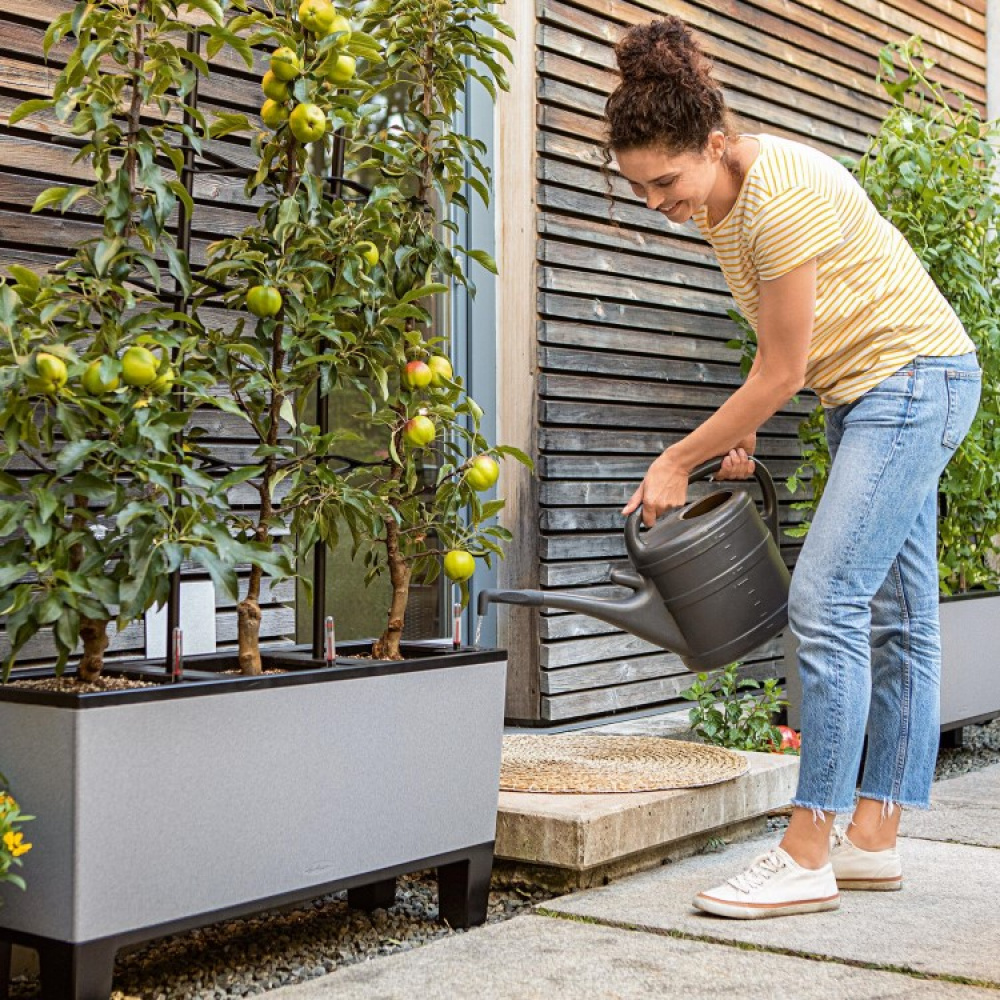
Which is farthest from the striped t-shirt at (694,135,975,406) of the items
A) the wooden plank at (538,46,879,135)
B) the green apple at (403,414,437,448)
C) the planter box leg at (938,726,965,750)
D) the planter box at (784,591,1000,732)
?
the planter box leg at (938,726,965,750)

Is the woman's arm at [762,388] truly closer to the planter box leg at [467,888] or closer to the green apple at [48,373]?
the planter box leg at [467,888]

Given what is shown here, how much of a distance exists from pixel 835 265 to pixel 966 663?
207 centimetres

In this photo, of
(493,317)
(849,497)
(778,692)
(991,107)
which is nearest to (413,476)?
(849,497)

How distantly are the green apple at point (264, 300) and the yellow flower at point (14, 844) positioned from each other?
808mm

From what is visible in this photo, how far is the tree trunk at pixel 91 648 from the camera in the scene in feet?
6.50

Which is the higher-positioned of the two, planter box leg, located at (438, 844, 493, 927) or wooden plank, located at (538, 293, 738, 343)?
wooden plank, located at (538, 293, 738, 343)

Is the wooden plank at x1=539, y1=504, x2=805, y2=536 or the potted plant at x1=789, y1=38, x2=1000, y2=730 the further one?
the potted plant at x1=789, y1=38, x2=1000, y2=730

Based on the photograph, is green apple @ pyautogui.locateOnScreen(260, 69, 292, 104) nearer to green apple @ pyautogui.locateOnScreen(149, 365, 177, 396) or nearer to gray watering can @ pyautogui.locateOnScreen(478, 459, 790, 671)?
green apple @ pyautogui.locateOnScreen(149, 365, 177, 396)

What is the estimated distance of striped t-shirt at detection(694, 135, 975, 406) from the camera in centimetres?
226

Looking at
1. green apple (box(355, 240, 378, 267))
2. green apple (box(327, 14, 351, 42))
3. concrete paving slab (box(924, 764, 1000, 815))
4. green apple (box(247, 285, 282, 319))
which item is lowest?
concrete paving slab (box(924, 764, 1000, 815))

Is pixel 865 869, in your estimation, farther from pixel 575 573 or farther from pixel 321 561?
pixel 575 573

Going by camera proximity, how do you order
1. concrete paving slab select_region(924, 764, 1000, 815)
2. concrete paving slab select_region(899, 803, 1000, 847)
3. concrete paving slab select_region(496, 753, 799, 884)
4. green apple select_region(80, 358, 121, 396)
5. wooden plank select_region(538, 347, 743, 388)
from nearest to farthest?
green apple select_region(80, 358, 121, 396) < concrete paving slab select_region(496, 753, 799, 884) < concrete paving slab select_region(899, 803, 1000, 847) < concrete paving slab select_region(924, 764, 1000, 815) < wooden plank select_region(538, 347, 743, 388)

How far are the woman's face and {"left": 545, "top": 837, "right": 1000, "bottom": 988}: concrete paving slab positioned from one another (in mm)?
1148

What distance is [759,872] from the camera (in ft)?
7.66
